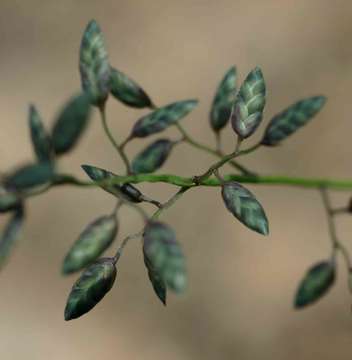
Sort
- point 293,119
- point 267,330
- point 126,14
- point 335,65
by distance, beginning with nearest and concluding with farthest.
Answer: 1. point 293,119
2. point 267,330
3. point 335,65
4. point 126,14

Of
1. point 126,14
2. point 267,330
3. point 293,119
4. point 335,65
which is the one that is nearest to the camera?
point 293,119

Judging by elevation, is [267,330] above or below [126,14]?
below

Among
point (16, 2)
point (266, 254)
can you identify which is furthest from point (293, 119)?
point (16, 2)

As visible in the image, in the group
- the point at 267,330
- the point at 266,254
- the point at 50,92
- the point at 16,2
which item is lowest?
the point at 267,330

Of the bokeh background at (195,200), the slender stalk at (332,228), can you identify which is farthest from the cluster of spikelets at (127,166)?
the bokeh background at (195,200)

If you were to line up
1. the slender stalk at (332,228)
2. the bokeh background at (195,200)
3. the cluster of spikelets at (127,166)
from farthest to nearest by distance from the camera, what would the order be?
the bokeh background at (195,200)
the slender stalk at (332,228)
the cluster of spikelets at (127,166)

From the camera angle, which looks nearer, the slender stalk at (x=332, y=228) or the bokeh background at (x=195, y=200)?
the slender stalk at (x=332, y=228)

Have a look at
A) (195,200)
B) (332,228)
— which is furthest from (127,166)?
(195,200)

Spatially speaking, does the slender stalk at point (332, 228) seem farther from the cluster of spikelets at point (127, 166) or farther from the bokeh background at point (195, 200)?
the bokeh background at point (195, 200)

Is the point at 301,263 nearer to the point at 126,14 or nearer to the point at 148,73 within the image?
the point at 148,73
